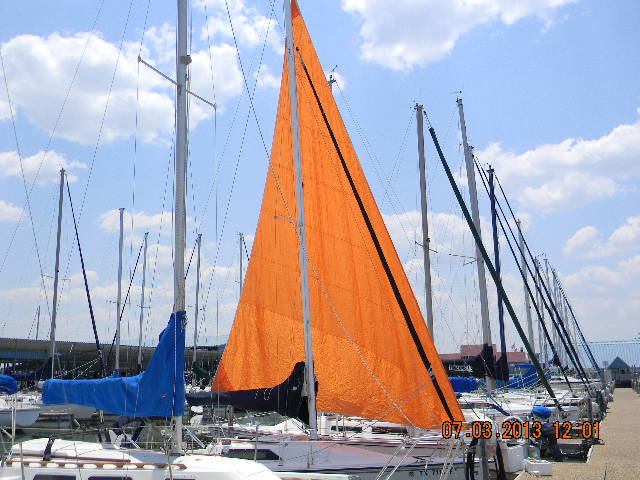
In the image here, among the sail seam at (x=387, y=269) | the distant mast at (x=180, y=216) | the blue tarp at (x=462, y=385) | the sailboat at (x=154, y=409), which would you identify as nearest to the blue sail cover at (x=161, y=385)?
the sailboat at (x=154, y=409)

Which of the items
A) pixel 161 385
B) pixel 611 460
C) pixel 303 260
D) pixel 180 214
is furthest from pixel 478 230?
pixel 161 385

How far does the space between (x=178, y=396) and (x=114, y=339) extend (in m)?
28.8

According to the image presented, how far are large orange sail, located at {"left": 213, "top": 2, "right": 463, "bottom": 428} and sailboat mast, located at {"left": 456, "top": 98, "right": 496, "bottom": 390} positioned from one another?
31.9 ft

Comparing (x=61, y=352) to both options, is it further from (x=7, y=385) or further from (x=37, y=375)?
(x=7, y=385)

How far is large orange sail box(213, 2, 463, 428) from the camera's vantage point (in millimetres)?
12016

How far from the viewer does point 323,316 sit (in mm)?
14203

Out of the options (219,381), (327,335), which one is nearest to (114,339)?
(219,381)

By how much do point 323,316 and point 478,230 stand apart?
46.9ft

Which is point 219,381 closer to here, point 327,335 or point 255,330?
point 255,330

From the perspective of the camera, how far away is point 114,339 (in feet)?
118

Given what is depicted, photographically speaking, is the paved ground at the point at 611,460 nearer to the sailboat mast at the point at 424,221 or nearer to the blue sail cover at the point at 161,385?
the sailboat mast at the point at 424,221

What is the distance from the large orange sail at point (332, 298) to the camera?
12.0 m
